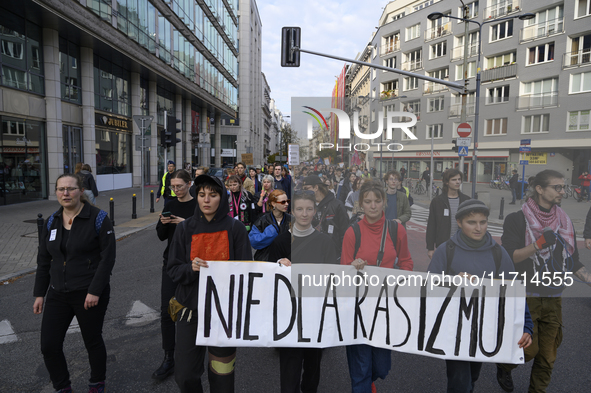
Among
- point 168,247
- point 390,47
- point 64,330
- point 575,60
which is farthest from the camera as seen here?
point 390,47

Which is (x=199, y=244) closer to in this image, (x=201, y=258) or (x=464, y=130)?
(x=201, y=258)

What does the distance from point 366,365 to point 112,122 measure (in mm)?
22275

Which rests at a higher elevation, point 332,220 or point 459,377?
point 332,220

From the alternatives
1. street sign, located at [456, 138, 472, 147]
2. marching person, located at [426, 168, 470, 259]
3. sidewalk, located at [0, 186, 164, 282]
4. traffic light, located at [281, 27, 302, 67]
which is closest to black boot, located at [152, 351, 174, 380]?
marching person, located at [426, 168, 470, 259]

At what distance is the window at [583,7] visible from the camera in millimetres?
17041

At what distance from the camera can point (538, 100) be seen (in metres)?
3.40

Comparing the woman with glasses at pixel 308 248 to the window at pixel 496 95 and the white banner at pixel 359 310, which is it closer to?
the white banner at pixel 359 310

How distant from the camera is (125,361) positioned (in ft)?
12.3

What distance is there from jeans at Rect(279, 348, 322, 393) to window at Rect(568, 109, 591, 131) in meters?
2.70

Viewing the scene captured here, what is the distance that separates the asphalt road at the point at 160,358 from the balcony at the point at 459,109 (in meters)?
1.03

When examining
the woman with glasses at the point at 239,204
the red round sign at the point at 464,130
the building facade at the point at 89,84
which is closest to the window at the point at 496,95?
the red round sign at the point at 464,130

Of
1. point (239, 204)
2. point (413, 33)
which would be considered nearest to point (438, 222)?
point (239, 204)

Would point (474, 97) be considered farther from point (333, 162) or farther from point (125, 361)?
point (125, 361)

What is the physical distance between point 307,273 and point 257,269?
1.29 feet
